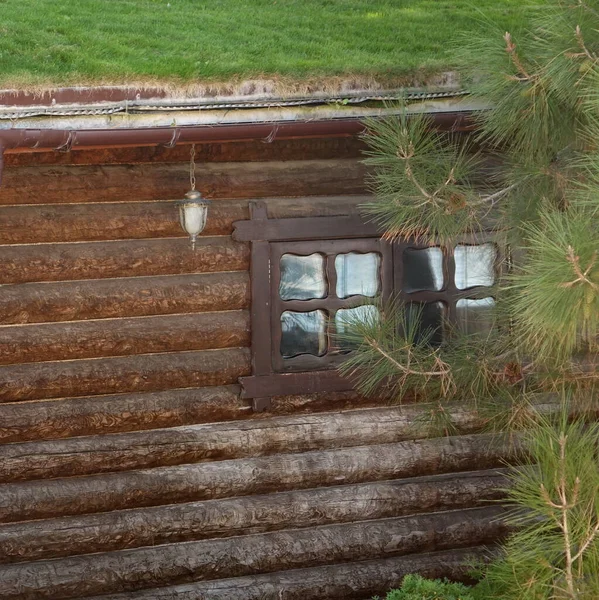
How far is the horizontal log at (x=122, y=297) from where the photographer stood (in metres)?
5.82

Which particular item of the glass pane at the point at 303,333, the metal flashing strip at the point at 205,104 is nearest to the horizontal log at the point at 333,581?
the glass pane at the point at 303,333

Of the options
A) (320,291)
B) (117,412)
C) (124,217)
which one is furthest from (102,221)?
(320,291)

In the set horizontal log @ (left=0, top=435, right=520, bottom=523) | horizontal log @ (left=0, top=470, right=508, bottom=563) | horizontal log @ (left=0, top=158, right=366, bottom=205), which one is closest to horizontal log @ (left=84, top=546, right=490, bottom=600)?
horizontal log @ (left=0, top=470, right=508, bottom=563)

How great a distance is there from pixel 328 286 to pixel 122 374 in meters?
1.37

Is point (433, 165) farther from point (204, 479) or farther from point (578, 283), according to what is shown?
point (204, 479)

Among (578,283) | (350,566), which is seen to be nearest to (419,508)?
(350,566)

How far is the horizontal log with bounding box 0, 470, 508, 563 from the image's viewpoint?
5.73 meters

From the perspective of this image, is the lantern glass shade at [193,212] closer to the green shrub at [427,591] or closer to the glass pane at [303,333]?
the glass pane at [303,333]

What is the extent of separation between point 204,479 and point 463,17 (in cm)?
405

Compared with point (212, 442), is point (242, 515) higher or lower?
lower

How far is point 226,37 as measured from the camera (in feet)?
22.5

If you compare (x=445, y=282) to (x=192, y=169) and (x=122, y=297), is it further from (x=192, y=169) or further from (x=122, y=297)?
(x=122, y=297)

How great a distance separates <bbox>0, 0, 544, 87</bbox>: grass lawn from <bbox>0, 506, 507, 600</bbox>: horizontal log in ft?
8.73

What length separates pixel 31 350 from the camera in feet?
19.1
